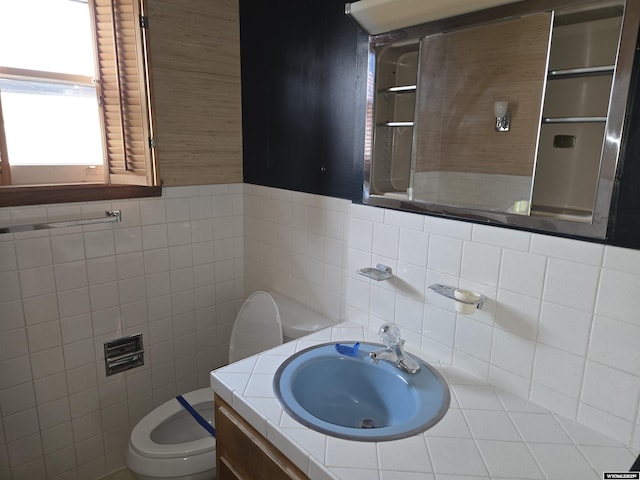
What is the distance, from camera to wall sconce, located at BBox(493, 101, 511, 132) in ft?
5.30

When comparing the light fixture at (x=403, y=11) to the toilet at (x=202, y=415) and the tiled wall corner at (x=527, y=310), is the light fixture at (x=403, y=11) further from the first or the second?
the toilet at (x=202, y=415)

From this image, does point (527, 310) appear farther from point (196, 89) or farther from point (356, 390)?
point (196, 89)

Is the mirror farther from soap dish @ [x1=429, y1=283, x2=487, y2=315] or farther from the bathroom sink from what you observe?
the bathroom sink

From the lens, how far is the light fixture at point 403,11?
1140 mm

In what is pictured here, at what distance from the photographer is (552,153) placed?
135cm

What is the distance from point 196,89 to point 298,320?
3.79ft

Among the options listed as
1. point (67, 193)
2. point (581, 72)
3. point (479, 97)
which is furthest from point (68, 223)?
point (581, 72)

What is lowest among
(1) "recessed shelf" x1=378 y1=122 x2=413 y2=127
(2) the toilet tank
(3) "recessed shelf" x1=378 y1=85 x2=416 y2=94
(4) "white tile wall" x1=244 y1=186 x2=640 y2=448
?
(2) the toilet tank

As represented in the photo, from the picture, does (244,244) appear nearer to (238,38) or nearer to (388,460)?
(238,38)

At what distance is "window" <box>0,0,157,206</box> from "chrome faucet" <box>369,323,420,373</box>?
1.13 m

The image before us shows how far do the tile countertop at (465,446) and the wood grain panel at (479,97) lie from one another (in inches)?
32.3

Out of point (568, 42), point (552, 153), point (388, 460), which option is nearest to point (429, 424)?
point (388, 460)

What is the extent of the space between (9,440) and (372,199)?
5.57 feet

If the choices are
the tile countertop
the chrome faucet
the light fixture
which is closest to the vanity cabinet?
the tile countertop
